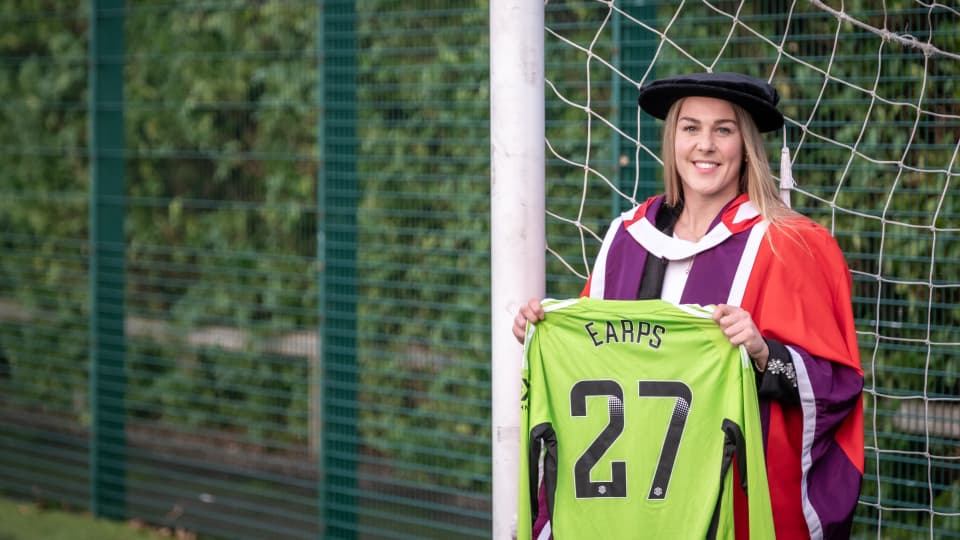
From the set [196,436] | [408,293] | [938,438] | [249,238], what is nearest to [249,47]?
[249,238]

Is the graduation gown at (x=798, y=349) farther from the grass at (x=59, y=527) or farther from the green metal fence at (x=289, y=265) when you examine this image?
the grass at (x=59, y=527)

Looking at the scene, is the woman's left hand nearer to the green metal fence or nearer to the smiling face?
the smiling face

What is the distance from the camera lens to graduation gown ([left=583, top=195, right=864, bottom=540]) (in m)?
2.52

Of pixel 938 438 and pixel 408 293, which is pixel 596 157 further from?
pixel 938 438

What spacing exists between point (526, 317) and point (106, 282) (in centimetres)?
364

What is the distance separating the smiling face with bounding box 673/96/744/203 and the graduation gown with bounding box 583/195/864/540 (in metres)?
0.06

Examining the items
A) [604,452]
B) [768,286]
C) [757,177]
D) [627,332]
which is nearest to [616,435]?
[604,452]

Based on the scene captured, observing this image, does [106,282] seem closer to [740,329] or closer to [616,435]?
[616,435]

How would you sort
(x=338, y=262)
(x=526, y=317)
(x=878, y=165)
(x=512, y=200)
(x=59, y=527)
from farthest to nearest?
(x=59, y=527) → (x=338, y=262) → (x=878, y=165) → (x=512, y=200) → (x=526, y=317)

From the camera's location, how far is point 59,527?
5.75 meters

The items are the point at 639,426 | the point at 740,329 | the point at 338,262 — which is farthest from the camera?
the point at 338,262

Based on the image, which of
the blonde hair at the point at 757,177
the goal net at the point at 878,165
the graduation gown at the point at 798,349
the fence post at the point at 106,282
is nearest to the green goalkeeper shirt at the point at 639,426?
the graduation gown at the point at 798,349

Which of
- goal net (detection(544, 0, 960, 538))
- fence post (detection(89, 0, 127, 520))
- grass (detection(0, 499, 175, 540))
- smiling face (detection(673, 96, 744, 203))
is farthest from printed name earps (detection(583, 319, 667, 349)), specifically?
fence post (detection(89, 0, 127, 520))

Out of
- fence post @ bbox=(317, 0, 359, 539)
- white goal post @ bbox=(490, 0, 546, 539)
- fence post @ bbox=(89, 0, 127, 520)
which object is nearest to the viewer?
white goal post @ bbox=(490, 0, 546, 539)
